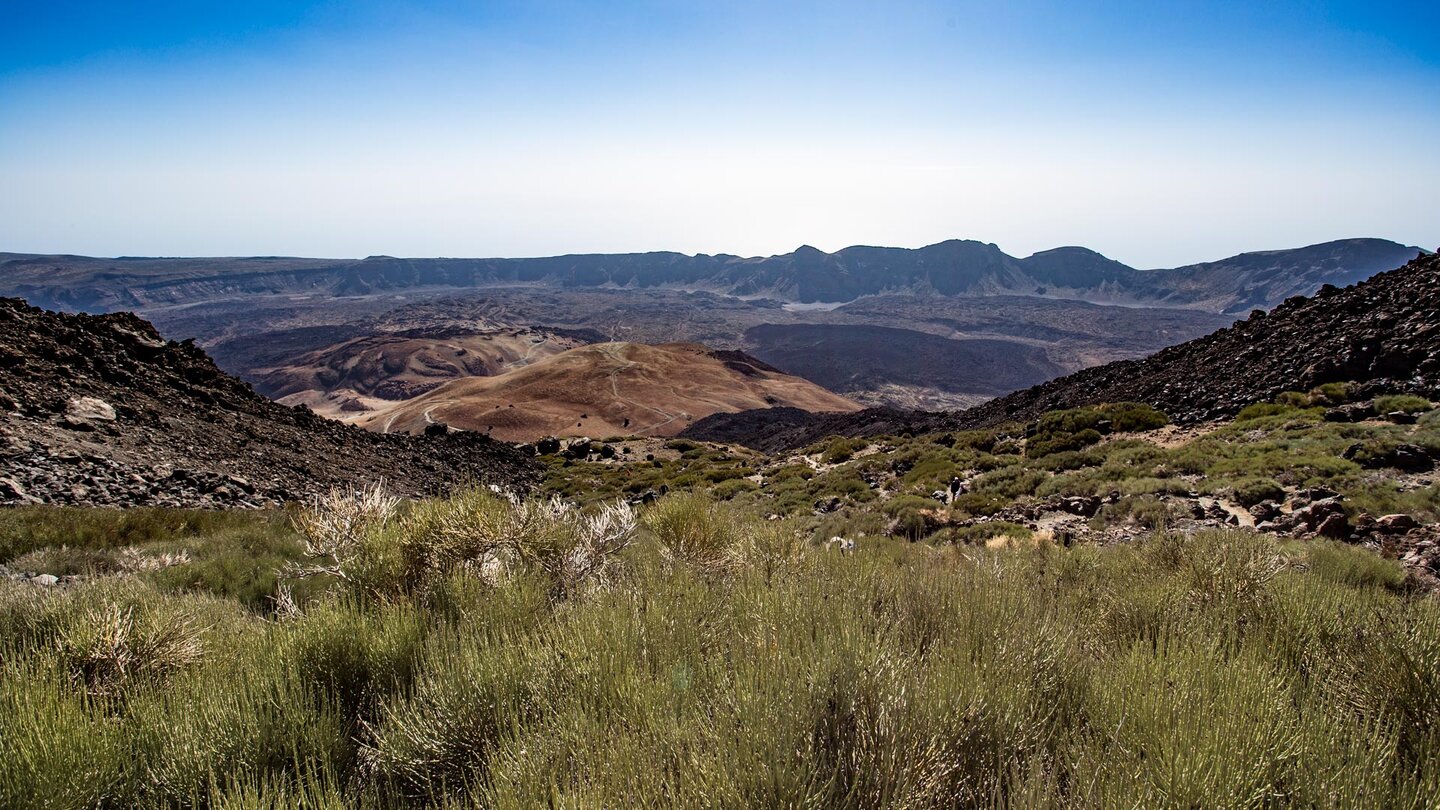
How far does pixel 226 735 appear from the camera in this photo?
246cm

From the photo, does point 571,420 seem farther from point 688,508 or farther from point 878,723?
point 878,723

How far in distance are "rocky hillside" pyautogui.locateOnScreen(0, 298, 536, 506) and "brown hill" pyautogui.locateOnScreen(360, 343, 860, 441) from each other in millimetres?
30267

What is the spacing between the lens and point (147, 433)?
41.1 ft

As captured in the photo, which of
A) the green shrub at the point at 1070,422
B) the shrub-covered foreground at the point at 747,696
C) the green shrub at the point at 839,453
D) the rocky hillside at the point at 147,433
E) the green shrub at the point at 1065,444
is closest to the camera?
the shrub-covered foreground at the point at 747,696

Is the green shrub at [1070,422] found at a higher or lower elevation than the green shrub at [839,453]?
higher

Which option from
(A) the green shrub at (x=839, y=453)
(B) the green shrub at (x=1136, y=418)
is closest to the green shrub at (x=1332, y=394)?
(B) the green shrub at (x=1136, y=418)

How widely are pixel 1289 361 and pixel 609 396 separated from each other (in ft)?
167

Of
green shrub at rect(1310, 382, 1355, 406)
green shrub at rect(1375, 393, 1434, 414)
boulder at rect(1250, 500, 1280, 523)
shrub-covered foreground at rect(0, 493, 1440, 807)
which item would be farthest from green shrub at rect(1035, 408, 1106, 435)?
shrub-covered foreground at rect(0, 493, 1440, 807)

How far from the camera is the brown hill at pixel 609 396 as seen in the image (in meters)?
51.3

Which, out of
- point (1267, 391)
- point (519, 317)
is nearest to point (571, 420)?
point (1267, 391)

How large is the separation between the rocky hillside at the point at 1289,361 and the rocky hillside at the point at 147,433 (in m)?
16.5

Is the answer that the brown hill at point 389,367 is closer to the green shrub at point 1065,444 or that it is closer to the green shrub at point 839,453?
the green shrub at point 839,453

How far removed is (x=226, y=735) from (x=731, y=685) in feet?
6.47

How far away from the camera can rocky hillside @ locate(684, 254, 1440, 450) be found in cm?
1276
